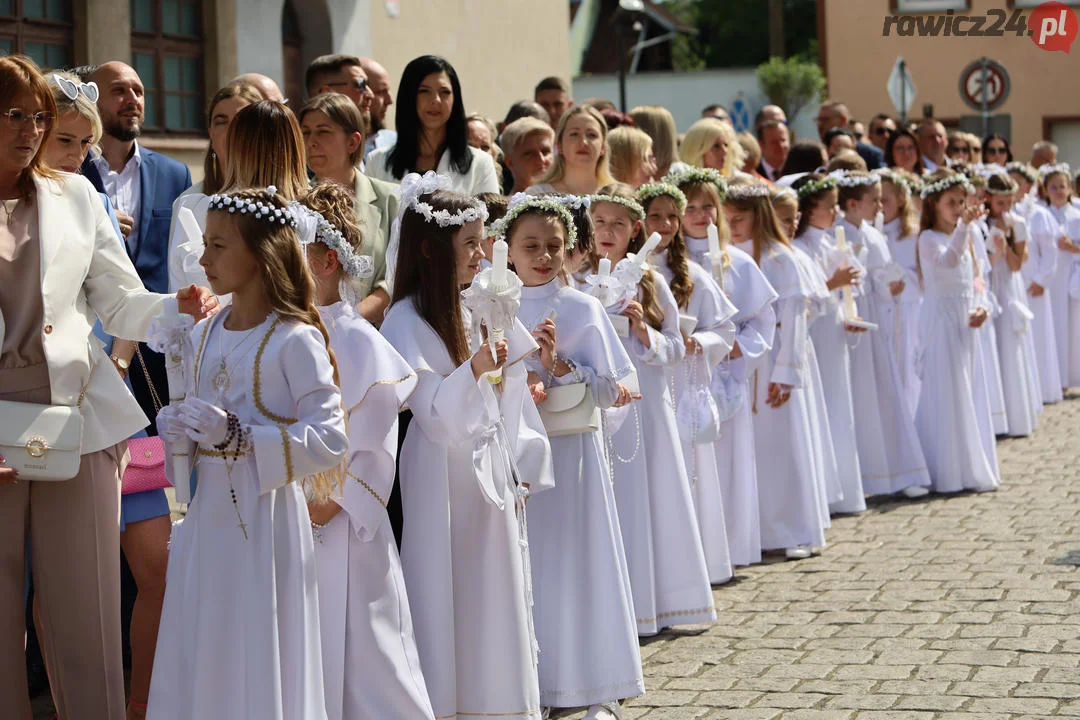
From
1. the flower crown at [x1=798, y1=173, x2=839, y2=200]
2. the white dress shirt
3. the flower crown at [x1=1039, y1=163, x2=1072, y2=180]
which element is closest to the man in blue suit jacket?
the white dress shirt

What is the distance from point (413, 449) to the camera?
18.1 feet

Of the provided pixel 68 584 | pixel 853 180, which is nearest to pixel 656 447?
pixel 68 584

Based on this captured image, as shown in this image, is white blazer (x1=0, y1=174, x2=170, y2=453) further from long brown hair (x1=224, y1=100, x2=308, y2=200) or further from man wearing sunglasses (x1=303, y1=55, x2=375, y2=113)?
man wearing sunglasses (x1=303, y1=55, x2=375, y2=113)

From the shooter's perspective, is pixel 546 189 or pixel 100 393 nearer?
pixel 100 393

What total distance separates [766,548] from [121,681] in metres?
4.80

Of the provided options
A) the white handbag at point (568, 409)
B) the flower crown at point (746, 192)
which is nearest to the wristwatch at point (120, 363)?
the white handbag at point (568, 409)

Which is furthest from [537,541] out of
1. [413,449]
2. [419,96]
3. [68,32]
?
[68,32]

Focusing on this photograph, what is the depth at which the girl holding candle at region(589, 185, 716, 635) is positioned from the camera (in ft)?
23.7

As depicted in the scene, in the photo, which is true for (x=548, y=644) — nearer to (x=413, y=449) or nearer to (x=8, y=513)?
(x=413, y=449)

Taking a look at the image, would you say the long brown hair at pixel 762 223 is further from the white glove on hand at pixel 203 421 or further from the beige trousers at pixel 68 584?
the white glove on hand at pixel 203 421

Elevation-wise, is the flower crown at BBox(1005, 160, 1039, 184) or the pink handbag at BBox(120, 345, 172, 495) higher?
the flower crown at BBox(1005, 160, 1039, 184)

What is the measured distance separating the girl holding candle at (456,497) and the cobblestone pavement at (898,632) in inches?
30.0

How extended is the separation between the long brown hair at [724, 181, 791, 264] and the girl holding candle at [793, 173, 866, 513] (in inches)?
38.4

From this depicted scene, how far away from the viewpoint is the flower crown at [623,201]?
7273 millimetres
